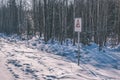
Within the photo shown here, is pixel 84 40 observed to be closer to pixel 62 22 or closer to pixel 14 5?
pixel 62 22

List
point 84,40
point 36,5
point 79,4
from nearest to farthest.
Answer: point 84,40
point 79,4
point 36,5

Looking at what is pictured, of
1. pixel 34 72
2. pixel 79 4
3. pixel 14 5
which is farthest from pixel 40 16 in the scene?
pixel 34 72

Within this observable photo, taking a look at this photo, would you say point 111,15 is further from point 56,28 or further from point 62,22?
point 56,28

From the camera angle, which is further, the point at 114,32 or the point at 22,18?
the point at 22,18

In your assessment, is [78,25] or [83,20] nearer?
[78,25]

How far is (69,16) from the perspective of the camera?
5031 centimetres

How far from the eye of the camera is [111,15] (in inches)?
1594

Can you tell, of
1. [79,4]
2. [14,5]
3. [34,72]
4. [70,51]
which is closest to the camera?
[34,72]

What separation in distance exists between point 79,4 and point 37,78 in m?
34.7

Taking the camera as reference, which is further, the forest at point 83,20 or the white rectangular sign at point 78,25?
the forest at point 83,20

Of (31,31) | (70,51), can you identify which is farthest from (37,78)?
(31,31)

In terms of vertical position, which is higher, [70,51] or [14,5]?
[14,5]

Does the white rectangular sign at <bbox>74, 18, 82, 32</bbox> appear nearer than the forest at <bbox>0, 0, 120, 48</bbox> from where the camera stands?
Yes

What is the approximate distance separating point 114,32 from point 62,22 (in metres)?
7.08
